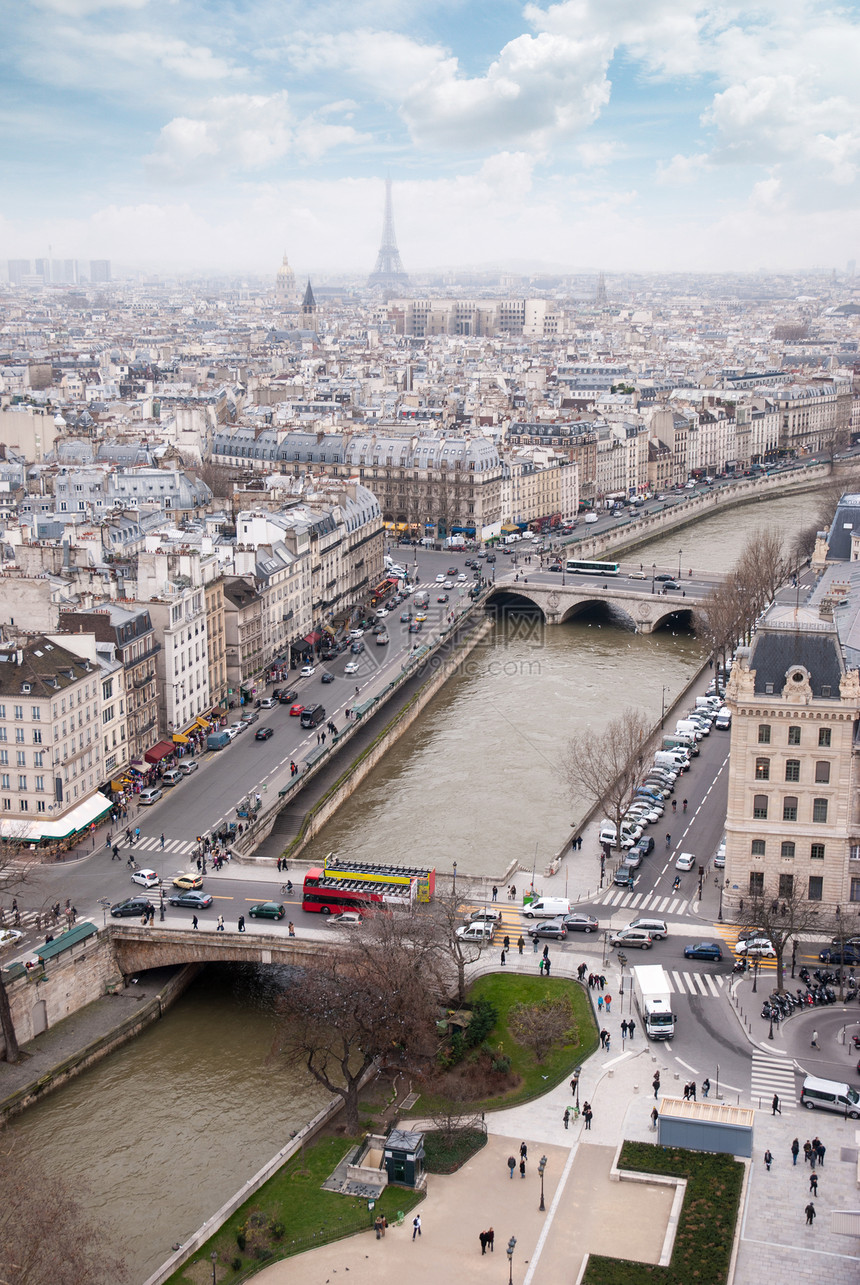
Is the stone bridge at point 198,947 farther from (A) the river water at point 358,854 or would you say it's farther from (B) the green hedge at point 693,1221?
(B) the green hedge at point 693,1221

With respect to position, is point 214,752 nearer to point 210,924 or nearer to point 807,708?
point 210,924

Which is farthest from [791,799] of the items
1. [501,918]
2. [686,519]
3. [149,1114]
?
[686,519]

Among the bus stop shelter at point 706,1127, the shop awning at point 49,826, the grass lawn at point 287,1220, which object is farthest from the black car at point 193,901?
the bus stop shelter at point 706,1127

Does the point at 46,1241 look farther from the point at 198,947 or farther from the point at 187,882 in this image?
the point at 187,882

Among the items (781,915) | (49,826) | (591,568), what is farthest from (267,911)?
(591,568)

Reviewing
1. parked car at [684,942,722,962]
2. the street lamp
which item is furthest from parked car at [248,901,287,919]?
the street lamp
